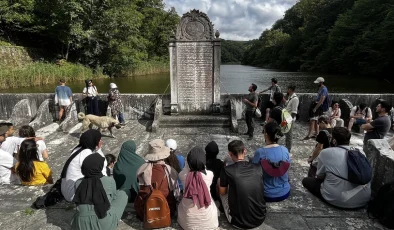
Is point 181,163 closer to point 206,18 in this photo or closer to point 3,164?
point 3,164

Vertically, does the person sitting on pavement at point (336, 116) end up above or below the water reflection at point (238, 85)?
below

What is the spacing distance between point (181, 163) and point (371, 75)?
34646mm

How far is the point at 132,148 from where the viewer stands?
3.70 m

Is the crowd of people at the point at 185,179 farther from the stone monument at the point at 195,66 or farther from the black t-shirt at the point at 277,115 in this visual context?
the stone monument at the point at 195,66

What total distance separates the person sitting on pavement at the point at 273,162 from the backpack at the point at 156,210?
1286 mm

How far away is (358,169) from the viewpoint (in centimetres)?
334

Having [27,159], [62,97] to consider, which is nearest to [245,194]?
[27,159]

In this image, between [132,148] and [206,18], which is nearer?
[132,148]

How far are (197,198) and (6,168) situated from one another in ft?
10.7

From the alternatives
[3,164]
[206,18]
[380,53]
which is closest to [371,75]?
[380,53]

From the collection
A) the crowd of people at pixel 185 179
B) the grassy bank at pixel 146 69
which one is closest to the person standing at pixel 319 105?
the crowd of people at pixel 185 179

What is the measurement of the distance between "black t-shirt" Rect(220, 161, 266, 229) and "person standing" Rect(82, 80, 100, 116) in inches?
267

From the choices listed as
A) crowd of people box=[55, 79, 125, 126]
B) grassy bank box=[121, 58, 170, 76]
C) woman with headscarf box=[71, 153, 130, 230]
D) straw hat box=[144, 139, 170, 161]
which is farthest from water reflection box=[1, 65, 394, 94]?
woman with headscarf box=[71, 153, 130, 230]

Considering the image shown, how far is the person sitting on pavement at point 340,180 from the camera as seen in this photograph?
11.4ft
